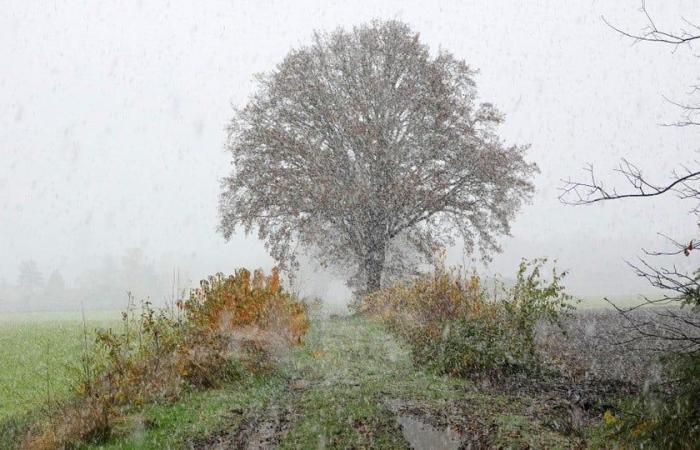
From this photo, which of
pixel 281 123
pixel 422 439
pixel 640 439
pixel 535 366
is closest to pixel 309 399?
pixel 422 439

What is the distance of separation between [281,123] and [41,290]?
97036 mm

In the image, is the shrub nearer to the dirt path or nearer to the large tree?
the dirt path

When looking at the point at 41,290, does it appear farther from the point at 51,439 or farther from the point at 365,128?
the point at 51,439

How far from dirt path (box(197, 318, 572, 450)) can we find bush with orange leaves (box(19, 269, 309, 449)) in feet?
4.23

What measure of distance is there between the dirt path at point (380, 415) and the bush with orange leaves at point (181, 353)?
129cm

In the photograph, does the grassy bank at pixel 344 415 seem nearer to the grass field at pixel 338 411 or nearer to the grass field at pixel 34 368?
the grass field at pixel 338 411

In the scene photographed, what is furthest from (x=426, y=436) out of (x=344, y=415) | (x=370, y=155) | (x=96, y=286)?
(x=96, y=286)

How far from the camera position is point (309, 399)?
31.1 feet

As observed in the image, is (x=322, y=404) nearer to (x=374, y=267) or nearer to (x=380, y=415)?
(x=380, y=415)

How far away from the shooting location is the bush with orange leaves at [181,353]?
7.91m

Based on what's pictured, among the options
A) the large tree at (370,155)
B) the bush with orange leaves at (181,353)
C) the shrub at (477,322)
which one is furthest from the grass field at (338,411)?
the large tree at (370,155)

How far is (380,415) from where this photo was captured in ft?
26.8

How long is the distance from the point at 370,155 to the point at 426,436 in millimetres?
20307

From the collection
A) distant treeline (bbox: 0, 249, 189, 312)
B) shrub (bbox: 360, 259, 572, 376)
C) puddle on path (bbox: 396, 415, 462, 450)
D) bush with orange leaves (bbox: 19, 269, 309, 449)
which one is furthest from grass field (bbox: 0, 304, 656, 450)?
distant treeline (bbox: 0, 249, 189, 312)
